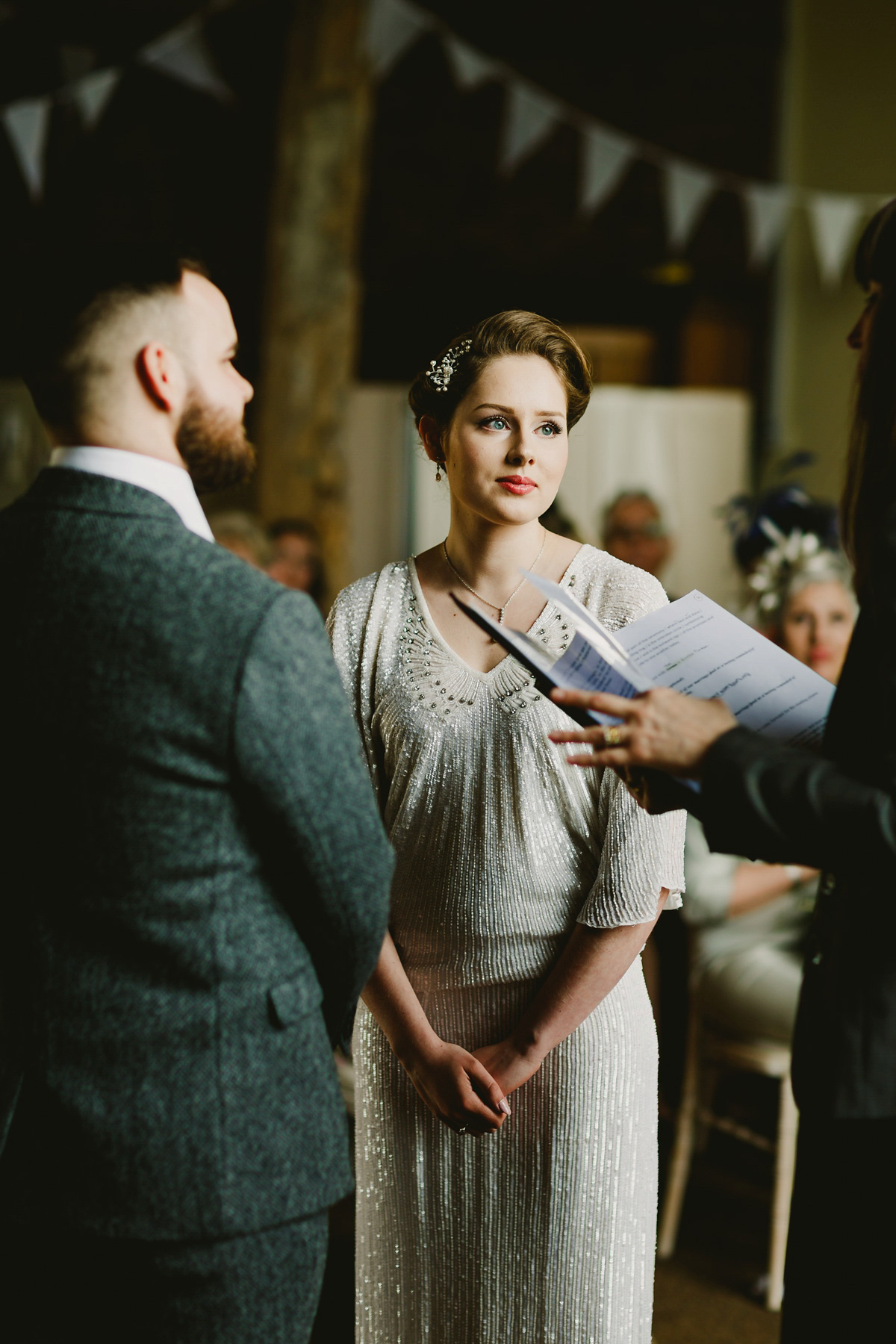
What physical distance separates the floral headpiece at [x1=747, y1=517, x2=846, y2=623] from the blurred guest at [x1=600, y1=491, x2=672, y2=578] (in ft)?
3.63

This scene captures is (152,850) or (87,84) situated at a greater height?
(87,84)

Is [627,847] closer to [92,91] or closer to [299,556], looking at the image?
[299,556]

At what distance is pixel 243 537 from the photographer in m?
3.82

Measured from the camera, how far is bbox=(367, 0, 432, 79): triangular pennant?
4.61 metres

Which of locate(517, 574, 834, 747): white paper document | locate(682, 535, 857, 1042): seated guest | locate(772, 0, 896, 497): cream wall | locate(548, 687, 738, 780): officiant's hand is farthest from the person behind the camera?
locate(772, 0, 896, 497): cream wall

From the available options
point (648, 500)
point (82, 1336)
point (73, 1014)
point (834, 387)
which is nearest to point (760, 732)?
point (73, 1014)

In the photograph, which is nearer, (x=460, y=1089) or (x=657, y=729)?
(x=657, y=729)

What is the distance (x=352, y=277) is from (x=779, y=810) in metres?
4.42

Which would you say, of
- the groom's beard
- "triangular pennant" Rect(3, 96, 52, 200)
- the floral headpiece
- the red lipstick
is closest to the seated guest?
the floral headpiece

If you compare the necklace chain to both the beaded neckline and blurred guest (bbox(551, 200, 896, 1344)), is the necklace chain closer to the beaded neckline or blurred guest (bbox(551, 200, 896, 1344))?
the beaded neckline

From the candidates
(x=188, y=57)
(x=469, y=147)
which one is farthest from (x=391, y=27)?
(x=469, y=147)

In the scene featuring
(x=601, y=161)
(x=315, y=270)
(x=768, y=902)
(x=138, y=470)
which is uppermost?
(x=601, y=161)

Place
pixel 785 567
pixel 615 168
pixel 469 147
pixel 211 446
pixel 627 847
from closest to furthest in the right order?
pixel 211 446 → pixel 627 847 → pixel 785 567 → pixel 615 168 → pixel 469 147

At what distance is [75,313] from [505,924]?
35.7 inches
